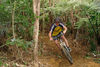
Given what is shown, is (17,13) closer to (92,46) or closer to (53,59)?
(53,59)

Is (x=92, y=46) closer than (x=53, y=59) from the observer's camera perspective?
No

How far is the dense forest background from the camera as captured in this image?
16.5 feet

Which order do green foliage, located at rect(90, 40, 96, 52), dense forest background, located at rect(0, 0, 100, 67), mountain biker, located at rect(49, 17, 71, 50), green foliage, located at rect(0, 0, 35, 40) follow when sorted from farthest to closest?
green foliage, located at rect(90, 40, 96, 52) → mountain biker, located at rect(49, 17, 71, 50) → dense forest background, located at rect(0, 0, 100, 67) → green foliage, located at rect(0, 0, 35, 40)

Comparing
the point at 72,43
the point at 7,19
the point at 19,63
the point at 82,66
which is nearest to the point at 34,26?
the point at 7,19

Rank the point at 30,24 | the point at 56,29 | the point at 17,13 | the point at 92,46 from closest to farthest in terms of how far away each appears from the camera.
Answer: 1. the point at 17,13
2. the point at 30,24
3. the point at 56,29
4. the point at 92,46

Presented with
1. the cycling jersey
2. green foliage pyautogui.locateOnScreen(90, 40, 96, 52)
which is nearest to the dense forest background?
green foliage pyautogui.locateOnScreen(90, 40, 96, 52)

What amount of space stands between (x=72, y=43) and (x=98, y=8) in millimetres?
3373

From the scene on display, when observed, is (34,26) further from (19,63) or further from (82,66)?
A: (82,66)

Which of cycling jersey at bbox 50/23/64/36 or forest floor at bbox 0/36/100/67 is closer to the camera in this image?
forest floor at bbox 0/36/100/67

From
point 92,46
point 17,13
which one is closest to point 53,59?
point 17,13

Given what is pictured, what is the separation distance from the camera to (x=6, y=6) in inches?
191

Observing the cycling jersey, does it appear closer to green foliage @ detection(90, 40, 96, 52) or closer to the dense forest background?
the dense forest background

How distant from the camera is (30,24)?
18.8ft

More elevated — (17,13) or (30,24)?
(17,13)
